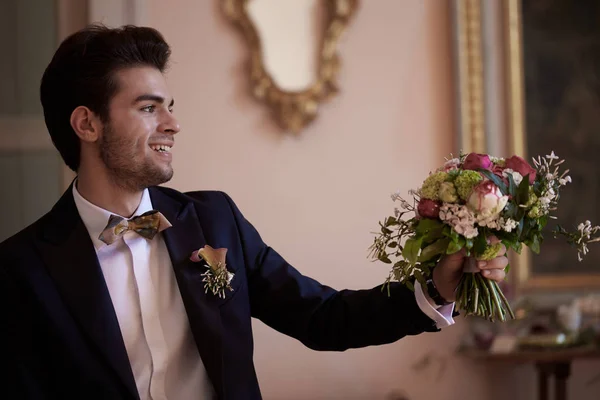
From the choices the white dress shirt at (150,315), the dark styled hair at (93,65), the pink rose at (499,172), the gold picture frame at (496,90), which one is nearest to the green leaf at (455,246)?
the pink rose at (499,172)

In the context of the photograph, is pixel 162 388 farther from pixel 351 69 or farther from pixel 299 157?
pixel 351 69

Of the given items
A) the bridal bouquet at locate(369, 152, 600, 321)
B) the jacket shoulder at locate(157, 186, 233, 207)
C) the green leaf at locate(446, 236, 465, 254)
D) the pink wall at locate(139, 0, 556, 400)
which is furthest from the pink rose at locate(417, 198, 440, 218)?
the pink wall at locate(139, 0, 556, 400)

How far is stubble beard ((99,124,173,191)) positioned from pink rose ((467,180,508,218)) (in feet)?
3.18

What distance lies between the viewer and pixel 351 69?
14.7 feet

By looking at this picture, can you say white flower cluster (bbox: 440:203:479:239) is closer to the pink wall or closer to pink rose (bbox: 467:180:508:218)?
pink rose (bbox: 467:180:508:218)

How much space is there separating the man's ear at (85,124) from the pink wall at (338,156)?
146 cm

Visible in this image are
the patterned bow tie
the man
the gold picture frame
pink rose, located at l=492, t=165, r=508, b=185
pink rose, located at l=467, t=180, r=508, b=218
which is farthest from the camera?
the gold picture frame

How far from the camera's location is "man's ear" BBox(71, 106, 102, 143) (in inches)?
107

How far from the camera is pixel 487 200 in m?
2.21

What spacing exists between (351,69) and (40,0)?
1658 millimetres

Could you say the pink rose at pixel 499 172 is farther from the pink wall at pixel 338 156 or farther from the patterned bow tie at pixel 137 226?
the pink wall at pixel 338 156

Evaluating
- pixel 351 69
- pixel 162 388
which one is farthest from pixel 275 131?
pixel 162 388

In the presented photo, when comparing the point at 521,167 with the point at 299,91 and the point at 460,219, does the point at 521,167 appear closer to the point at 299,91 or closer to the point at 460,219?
the point at 460,219

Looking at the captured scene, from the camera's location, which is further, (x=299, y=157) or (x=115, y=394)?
(x=299, y=157)
